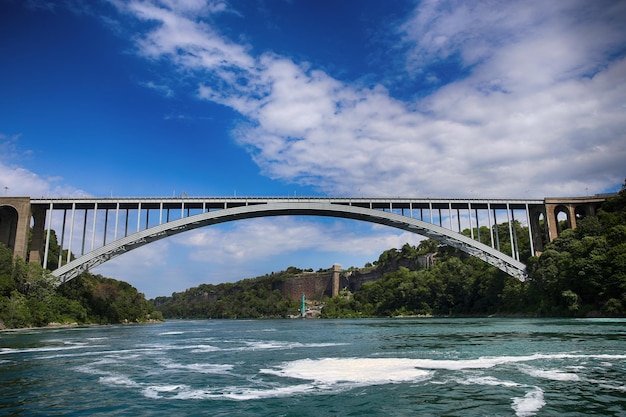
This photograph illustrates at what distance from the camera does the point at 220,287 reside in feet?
504

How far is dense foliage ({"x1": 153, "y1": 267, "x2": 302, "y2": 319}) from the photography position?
122 metres

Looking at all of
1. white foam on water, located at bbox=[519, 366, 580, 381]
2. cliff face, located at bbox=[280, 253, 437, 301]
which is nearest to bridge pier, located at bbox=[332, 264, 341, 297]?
cliff face, located at bbox=[280, 253, 437, 301]

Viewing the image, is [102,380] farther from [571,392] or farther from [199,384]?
[571,392]

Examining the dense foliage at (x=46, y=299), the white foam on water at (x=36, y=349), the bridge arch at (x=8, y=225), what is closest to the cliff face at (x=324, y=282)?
the dense foliage at (x=46, y=299)

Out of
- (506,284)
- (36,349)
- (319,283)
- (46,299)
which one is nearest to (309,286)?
(319,283)

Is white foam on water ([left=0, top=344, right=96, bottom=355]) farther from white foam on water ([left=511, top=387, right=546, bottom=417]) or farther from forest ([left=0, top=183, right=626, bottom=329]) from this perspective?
forest ([left=0, top=183, right=626, bottom=329])

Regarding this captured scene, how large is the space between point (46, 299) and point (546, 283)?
125 feet

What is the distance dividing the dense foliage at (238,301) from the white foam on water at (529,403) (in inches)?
4495

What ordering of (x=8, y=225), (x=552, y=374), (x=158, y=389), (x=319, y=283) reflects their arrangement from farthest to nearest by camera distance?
(x=319, y=283), (x=8, y=225), (x=552, y=374), (x=158, y=389)

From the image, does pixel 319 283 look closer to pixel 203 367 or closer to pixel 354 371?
pixel 203 367

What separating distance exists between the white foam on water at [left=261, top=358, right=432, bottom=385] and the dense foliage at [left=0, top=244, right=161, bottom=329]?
26.6m

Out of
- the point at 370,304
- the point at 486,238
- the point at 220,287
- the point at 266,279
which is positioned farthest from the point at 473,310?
the point at 220,287

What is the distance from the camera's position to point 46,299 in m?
35.3

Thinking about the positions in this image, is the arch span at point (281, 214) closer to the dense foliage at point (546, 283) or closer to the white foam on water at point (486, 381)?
the dense foliage at point (546, 283)
